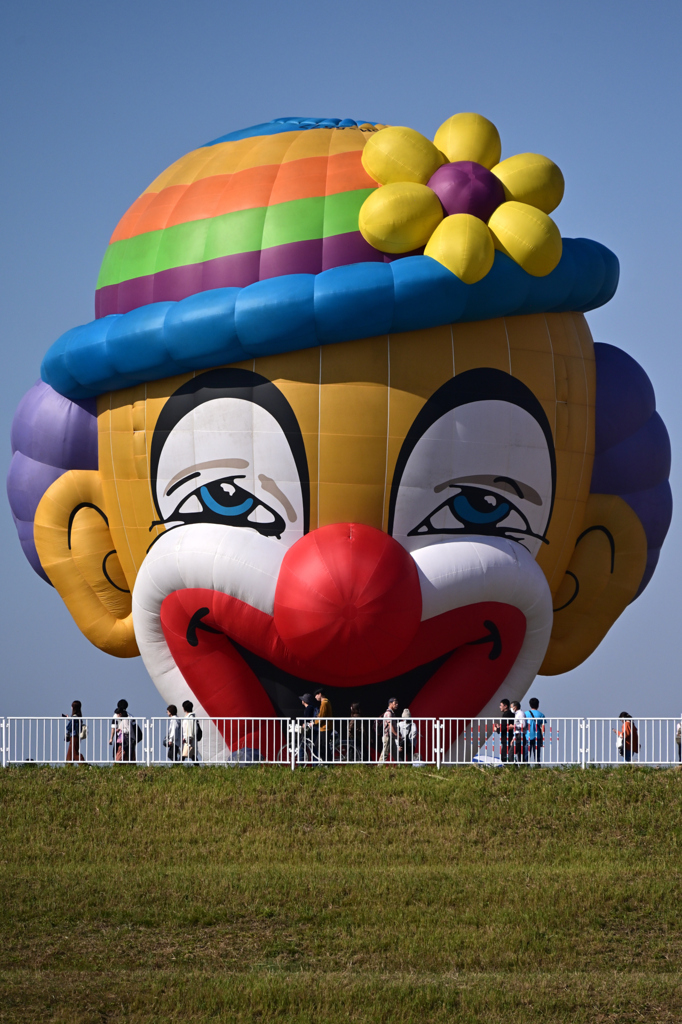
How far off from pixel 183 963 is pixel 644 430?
14384 millimetres

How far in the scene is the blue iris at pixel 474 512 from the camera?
2391cm

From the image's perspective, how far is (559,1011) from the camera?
14.6 metres

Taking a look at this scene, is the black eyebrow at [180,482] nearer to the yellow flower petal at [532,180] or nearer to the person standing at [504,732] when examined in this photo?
the person standing at [504,732]

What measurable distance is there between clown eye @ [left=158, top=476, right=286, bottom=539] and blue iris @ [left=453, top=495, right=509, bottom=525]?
8.68 feet

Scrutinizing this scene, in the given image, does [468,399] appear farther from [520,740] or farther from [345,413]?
[520,740]

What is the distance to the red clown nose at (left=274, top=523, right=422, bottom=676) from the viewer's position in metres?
22.7

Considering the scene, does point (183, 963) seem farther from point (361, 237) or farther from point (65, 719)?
point (361, 237)

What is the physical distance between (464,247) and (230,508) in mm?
5093

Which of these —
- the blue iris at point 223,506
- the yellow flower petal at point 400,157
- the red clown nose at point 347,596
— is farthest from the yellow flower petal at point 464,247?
the blue iris at point 223,506

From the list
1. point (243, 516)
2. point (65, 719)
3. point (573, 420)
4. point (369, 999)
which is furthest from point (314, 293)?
point (369, 999)

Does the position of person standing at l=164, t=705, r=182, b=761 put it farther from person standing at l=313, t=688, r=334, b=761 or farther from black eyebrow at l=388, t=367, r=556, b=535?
black eyebrow at l=388, t=367, r=556, b=535

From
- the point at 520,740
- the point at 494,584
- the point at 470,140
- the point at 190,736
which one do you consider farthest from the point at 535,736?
the point at 470,140

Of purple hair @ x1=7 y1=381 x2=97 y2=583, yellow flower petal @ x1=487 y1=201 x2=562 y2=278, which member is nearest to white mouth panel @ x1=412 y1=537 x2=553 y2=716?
yellow flower petal @ x1=487 y1=201 x2=562 y2=278

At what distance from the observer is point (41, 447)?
87.9 ft
